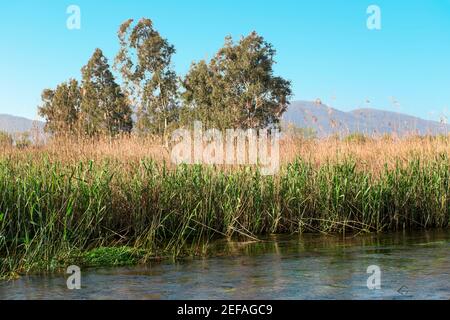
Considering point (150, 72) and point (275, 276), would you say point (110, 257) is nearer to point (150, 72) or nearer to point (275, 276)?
point (275, 276)

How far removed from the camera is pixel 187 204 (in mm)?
7094

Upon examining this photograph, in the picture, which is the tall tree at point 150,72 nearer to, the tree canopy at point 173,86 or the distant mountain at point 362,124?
the tree canopy at point 173,86

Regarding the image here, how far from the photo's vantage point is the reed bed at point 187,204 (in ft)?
19.3

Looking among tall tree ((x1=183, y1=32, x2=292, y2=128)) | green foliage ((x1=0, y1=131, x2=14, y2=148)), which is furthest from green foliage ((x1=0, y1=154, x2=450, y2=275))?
tall tree ((x1=183, y1=32, x2=292, y2=128))

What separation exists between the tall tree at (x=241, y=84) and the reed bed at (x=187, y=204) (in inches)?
999

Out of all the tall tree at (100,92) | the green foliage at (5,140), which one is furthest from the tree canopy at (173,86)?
the green foliage at (5,140)

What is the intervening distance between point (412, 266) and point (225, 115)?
26.4m

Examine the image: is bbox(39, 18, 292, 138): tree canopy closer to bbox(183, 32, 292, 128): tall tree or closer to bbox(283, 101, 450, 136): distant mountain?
bbox(183, 32, 292, 128): tall tree

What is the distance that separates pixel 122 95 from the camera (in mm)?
38344

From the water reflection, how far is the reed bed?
0.48 meters

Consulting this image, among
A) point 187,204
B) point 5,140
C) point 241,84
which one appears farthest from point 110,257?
point 241,84

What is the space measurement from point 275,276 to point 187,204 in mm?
2472

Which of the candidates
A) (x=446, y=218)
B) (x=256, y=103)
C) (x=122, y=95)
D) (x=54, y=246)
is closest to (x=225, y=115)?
(x=256, y=103)

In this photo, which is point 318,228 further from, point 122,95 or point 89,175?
point 122,95
